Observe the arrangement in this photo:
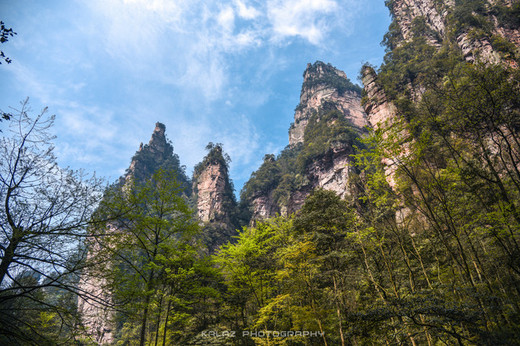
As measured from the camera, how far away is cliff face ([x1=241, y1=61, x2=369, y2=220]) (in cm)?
4059

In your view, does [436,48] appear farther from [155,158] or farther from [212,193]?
[155,158]

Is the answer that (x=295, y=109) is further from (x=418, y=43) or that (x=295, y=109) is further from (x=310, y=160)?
(x=418, y=43)

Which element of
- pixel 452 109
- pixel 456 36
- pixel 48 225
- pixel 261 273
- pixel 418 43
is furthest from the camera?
pixel 418 43

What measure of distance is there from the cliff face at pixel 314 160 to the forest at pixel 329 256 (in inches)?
754

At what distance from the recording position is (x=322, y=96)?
2736 inches

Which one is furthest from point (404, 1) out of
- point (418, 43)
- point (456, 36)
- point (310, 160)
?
point (310, 160)

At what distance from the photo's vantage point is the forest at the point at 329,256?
448 centimetres

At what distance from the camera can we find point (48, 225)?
445cm

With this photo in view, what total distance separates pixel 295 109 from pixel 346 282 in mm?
72645

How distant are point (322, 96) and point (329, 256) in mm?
68150

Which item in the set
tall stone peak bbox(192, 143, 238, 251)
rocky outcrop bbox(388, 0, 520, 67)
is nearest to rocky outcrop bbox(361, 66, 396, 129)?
rocky outcrop bbox(388, 0, 520, 67)

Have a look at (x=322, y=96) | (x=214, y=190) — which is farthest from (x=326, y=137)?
(x=322, y=96)

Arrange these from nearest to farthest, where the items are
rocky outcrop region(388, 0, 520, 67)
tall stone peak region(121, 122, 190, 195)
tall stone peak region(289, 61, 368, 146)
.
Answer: rocky outcrop region(388, 0, 520, 67) → tall stone peak region(121, 122, 190, 195) → tall stone peak region(289, 61, 368, 146)

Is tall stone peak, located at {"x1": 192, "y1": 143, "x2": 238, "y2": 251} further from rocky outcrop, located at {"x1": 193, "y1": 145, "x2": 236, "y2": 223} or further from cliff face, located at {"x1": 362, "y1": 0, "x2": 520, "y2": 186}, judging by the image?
cliff face, located at {"x1": 362, "y1": 0, "x2": 520, "y2": 186}
